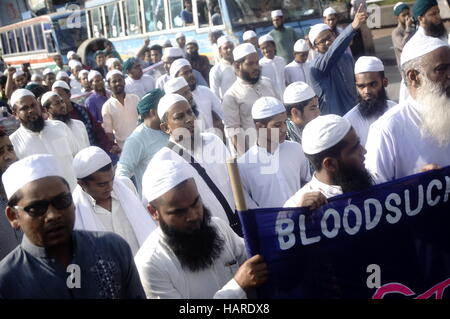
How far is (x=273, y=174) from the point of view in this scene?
380 cm

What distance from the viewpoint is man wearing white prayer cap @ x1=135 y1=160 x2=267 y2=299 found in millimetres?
2443

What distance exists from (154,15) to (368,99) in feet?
38.5

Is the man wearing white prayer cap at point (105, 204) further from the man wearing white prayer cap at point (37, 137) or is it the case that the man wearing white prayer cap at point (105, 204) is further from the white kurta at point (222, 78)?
the white kurta at point (222, 78)

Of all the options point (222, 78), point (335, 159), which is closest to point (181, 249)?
point (335, 159)

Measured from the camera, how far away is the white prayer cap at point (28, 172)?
2.26 m

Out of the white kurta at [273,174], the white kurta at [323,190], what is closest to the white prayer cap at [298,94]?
the white kurta at [273,174]

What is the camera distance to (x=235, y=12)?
1151 cm

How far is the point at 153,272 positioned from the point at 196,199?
365mm

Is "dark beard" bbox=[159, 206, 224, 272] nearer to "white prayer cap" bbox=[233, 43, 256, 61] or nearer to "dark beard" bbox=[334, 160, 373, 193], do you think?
"dark beard" bbox=[334, 160, 373, 193]

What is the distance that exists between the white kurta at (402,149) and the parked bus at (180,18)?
863 cm

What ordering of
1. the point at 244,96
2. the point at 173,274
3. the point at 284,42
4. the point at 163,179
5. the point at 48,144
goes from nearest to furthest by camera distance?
1. the point at 173,274
2. the point at 163,179
3. the point at 48,144
4. the point at 244,96
5. the point at 284,42

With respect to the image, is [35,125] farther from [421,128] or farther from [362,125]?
[421,128]
